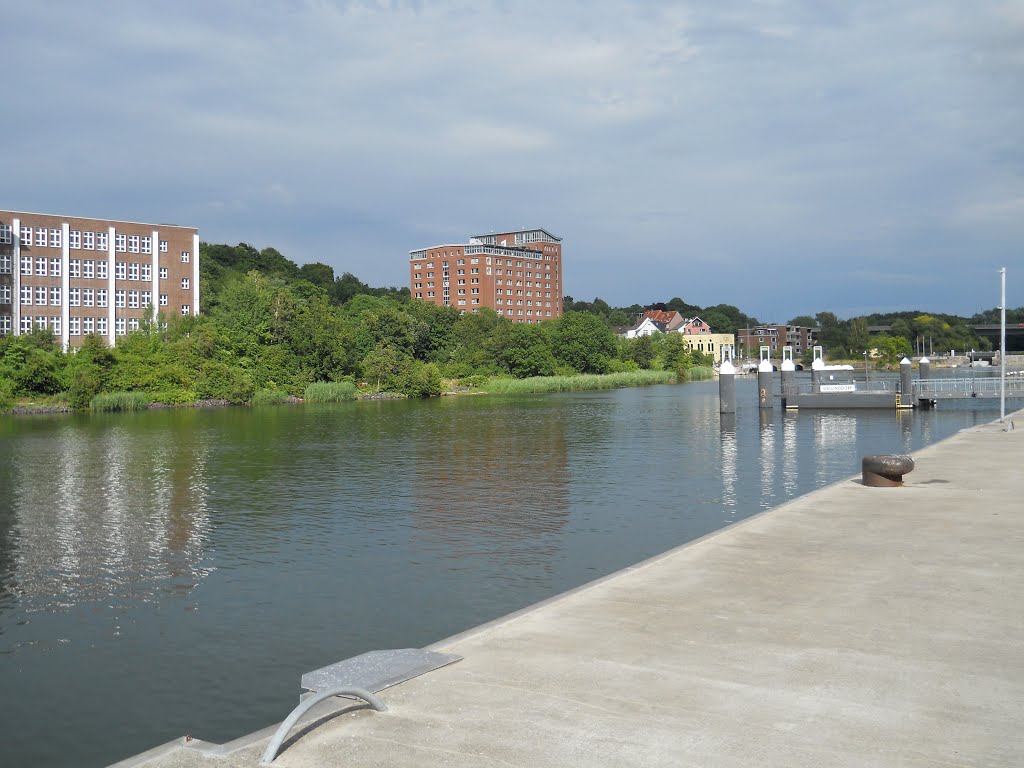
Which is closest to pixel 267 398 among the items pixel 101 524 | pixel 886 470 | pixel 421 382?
pixel 421 382

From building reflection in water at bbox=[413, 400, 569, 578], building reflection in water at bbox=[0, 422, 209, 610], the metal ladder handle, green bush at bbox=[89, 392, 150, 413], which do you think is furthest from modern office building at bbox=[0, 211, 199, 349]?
the metal ladder handle

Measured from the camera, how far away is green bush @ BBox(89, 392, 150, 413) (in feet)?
224

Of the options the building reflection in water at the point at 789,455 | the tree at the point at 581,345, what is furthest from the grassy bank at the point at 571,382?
the building reflection in water at the point at 789,455

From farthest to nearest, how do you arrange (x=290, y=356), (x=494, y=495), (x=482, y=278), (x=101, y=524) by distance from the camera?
(x=482, y=278)
(x=290, y=356)
(x=494, y=495)
(x=101, y=524)

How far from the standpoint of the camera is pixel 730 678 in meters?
7.59

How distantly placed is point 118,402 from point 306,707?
228 ft

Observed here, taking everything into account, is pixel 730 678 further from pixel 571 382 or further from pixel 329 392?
pixel 571 382

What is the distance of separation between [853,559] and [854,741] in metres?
6.37

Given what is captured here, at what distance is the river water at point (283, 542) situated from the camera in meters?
10.4

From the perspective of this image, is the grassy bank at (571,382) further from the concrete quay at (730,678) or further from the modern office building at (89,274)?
the concrete quay at (730,678)

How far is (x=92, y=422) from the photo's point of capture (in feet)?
184

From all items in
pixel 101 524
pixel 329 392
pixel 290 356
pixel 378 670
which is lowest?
pixel 101 524

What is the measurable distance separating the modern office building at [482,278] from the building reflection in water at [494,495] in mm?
143842

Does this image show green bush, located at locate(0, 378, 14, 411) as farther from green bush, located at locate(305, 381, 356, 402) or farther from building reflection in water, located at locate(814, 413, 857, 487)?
building reflection in water, located at locate(814, 413, 857, 487)
